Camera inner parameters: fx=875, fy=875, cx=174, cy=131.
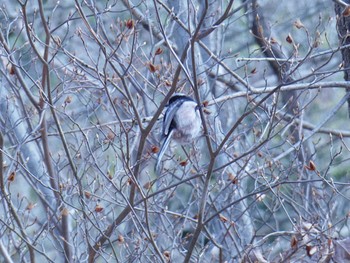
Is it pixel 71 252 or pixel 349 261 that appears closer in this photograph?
pixel 349 261

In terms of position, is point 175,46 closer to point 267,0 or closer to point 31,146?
point 31,146

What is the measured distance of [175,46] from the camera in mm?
7102

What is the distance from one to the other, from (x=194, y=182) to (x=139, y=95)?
94cm

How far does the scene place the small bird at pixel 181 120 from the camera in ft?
16.8

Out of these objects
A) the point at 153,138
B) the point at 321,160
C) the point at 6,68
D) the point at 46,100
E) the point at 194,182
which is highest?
the point at 6,68

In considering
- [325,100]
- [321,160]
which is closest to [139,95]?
[321,160]

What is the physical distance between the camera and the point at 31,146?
21.5ft

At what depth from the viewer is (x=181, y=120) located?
202 inches

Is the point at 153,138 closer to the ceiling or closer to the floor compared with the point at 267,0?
closer to the floor

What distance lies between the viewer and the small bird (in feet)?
16.8

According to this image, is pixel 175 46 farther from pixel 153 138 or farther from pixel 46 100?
pixel 46 100

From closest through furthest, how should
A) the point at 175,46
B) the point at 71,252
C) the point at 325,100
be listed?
the point at 71,252, the point at 175,46, the point at 325,100

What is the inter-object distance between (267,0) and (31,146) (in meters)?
4.46

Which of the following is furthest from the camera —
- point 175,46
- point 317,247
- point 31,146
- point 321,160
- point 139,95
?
point 321,160
